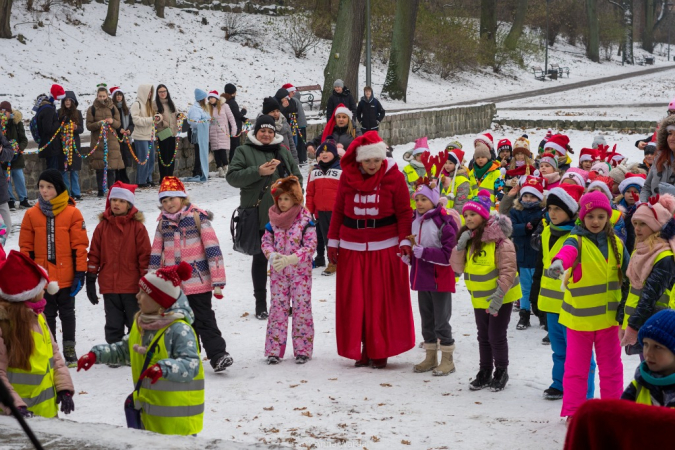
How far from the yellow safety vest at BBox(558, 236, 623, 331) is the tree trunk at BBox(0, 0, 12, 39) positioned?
25.8 metres

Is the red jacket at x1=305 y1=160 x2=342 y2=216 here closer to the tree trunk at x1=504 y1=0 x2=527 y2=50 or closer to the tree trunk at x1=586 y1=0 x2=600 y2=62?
the tree trunk at x1=504 y1=0 x2=527 y2=50

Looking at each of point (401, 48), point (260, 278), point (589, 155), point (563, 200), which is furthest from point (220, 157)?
point (401, 48)

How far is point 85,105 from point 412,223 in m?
20.4

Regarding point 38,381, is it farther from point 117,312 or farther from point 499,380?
point 499,380

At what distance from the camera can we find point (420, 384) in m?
7.09

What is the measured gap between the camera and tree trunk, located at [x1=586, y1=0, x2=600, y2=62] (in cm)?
5869

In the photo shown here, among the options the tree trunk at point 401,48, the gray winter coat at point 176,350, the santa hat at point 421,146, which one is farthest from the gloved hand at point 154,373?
the tree trunk at point 401,48

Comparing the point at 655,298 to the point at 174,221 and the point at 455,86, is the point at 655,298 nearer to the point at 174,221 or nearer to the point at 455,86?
the point at 174,221

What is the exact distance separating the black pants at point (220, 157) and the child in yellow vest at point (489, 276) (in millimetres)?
10968

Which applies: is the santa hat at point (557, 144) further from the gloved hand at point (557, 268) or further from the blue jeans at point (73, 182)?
the blue jeans at point (73, 182)

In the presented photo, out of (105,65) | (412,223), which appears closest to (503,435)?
(412,223)

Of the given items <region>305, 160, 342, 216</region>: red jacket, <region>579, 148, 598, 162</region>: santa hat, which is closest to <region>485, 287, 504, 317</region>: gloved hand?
<region>305, 160, 342, 216</region>: red jacket

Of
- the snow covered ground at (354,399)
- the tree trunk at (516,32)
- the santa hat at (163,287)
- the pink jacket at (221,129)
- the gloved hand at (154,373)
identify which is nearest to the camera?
the gloved hand at (154,373)

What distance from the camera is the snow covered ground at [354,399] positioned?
5.85m
